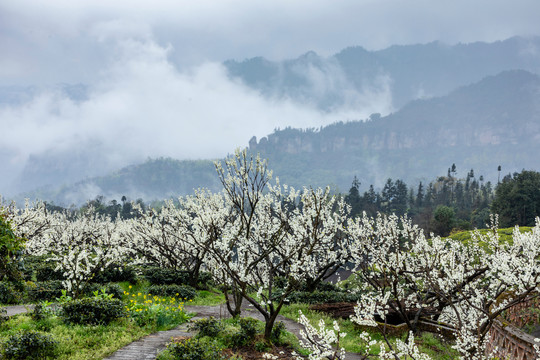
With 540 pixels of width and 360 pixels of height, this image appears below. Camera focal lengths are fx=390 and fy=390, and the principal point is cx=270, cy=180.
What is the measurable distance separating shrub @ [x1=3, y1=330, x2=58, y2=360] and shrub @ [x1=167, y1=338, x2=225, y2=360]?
3.37 metres

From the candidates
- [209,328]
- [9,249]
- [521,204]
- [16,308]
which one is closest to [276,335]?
[209,328]

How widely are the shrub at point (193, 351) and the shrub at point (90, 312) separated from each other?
420 cm

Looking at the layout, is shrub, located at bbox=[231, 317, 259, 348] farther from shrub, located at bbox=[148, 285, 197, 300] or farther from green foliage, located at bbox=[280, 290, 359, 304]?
shrub, located at bbox=[148, 285, 197, 300]

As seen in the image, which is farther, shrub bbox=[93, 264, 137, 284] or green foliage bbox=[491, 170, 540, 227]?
green foliage bbox=[491, 170, 540, 227]

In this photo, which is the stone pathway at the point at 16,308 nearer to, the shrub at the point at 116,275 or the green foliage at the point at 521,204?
the shrub at the point at 116,275

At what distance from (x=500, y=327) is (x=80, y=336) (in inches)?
530

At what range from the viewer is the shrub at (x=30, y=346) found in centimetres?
1064

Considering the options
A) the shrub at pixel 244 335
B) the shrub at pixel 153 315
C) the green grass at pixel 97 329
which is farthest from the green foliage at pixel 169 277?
the shrub at pixel 244 335

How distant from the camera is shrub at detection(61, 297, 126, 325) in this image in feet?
46.2

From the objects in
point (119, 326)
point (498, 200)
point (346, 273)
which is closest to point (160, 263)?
point (119, 326)

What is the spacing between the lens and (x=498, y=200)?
61875mm

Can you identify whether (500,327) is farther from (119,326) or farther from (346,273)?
(346,273)

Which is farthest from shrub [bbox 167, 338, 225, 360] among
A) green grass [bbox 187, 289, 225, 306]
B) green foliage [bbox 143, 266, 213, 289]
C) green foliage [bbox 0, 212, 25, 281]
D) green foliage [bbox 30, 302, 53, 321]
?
green foliage [bbox 143, 266, 213, 289]

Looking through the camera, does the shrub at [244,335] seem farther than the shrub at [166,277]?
No
